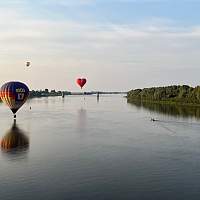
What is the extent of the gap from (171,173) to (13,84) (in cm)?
2706

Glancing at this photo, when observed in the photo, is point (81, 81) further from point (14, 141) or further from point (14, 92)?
point (14, 141)

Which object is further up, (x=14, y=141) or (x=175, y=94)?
(x=175, y=94)

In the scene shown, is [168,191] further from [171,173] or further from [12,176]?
[12,176]

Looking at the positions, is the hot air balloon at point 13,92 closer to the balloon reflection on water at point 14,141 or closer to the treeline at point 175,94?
the balloon reflection on water at point 14,141

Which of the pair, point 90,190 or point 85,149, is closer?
point 90,190

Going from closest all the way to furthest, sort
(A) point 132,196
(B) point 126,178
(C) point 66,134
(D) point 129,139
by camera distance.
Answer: (A) point 132,196 → (B) point 126,178 → (D) point 129,139 → (C) point 66,134

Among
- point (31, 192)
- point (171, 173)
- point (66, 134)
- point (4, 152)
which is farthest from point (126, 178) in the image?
point (66, 134)

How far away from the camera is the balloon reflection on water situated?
94.2 feet

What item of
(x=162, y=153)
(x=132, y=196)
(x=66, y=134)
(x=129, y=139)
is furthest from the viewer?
(x=66, y=134)

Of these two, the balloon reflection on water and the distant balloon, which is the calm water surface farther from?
the distant balloon

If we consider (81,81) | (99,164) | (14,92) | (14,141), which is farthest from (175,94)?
(99,164)

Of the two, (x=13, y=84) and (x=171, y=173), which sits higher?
(x=13, y=84)

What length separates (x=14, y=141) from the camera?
32.0 m

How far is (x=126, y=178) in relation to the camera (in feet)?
66.2
